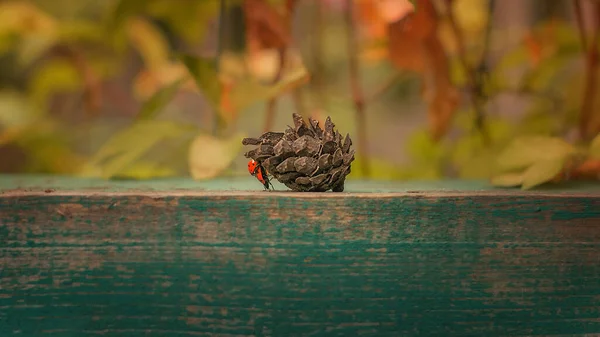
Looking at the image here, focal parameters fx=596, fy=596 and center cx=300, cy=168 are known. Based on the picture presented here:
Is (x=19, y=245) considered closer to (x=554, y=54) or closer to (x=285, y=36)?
(x=285, y=36)

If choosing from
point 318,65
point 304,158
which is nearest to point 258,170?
point 304,158

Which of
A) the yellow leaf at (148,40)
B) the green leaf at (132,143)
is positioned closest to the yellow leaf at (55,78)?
the yellow leaf at (148,40)

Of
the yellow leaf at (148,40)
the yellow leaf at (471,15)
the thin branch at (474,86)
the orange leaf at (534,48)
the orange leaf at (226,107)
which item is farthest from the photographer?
the yellow leaf at (148,40)

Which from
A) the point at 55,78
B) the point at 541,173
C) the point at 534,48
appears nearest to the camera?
the point at 541,173

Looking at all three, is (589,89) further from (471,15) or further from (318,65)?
(318,65)

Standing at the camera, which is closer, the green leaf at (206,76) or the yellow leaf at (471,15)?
the green leaf at (206,76)

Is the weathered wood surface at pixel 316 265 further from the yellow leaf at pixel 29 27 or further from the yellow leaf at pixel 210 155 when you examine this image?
the yellow leaf at pixel 29 27

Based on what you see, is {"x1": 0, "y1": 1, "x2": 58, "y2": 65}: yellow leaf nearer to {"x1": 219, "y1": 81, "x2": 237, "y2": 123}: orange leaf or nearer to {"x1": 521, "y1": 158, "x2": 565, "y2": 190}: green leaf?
{"x1": 219, "y1": 81, "x2": 237, "y2": 123}: orange leaf

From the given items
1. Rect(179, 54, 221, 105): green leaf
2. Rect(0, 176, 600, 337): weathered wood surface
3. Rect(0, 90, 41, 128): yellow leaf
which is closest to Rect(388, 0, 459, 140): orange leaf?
Rect(179, 54, 221, 105): green leaf
